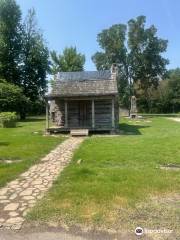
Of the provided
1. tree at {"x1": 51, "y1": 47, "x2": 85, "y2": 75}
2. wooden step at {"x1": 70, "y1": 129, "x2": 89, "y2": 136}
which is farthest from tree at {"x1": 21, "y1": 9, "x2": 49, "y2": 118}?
wooden step at {"x1": 70, "y1": 129, "x2": 89, "y2": 136}

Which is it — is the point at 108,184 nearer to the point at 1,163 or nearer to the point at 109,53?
the point at 1,163

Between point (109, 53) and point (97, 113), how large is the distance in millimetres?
31218

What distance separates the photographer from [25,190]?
6484 mm

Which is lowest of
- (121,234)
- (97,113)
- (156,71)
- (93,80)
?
(121,234)

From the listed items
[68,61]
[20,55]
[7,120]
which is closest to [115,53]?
[68,61]

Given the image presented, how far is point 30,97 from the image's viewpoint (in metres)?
39.8

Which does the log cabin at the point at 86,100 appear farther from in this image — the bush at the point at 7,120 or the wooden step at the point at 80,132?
the bush at the point at 7,120

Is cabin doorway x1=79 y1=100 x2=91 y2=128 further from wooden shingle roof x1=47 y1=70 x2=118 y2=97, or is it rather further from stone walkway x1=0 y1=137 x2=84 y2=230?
stone walkway x1=0 y1=137 x2=84 y2=230

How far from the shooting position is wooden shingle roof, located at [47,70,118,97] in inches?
781

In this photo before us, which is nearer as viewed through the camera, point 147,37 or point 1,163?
point 1,163

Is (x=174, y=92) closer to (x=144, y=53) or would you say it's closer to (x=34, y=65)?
(x=144, y=53)

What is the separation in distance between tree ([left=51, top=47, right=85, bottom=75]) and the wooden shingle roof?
30.5m

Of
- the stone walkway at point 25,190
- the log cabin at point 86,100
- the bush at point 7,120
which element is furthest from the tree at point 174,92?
the stone walkway at point 25,190

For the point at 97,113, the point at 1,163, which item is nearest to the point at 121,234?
the point at 1,163
